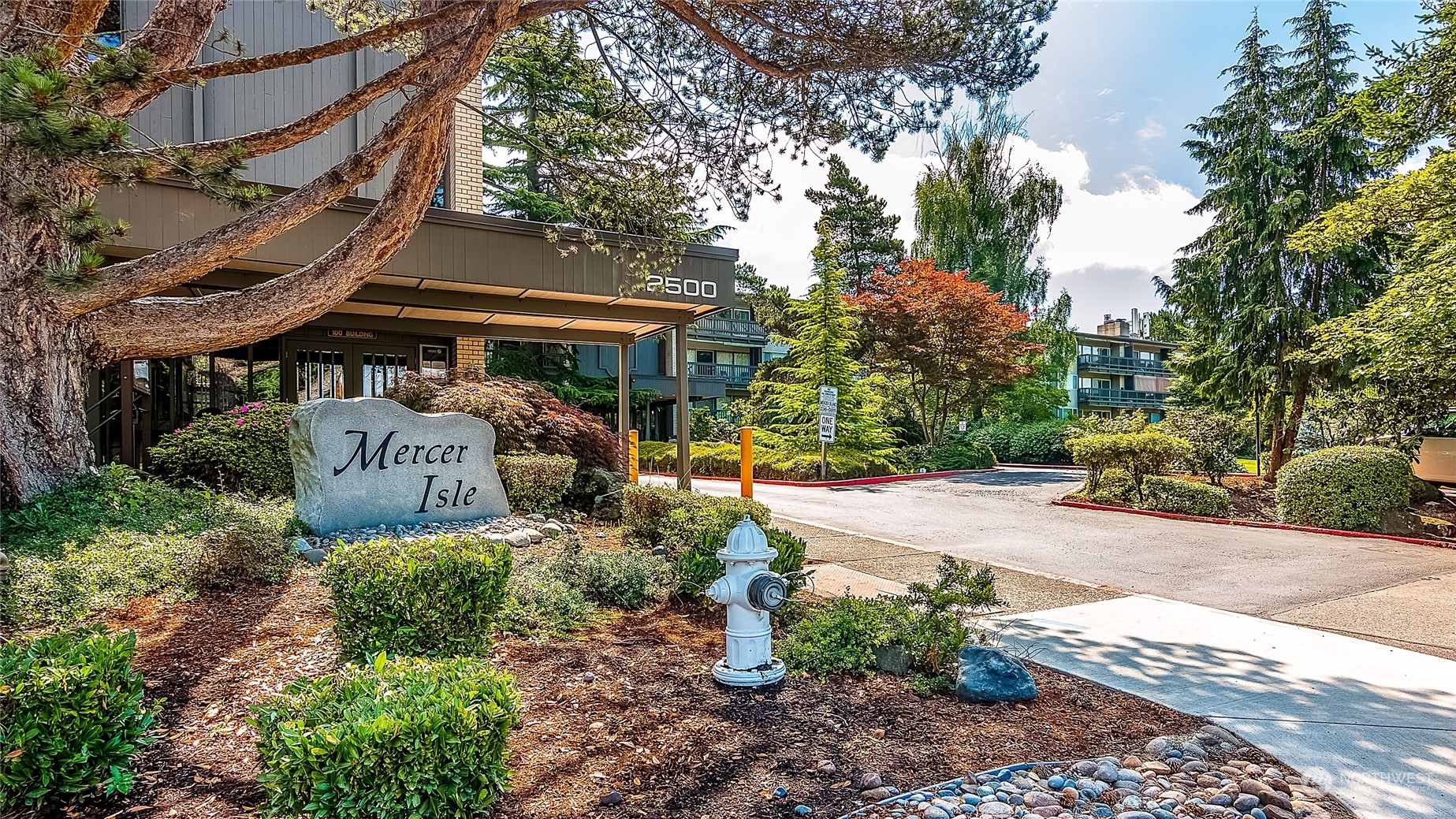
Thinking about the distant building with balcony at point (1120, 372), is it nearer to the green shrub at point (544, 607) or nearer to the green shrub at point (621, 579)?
the green shrub at point (621, 579)

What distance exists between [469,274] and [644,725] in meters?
8.34

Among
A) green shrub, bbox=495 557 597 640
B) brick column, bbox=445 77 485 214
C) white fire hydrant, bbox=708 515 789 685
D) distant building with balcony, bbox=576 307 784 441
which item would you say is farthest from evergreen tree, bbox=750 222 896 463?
white fire hydrant, bbox=708 515 789 685

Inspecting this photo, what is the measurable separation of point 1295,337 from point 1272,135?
4.63m

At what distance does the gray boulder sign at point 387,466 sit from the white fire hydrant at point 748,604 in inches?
180

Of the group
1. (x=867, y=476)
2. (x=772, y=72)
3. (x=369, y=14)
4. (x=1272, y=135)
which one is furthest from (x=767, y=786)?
(x=1272, y=135)

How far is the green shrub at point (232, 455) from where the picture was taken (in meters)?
7.64

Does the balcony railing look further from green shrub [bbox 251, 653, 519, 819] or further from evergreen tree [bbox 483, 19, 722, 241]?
green shrub [bbox 251, 653, 519, 819]

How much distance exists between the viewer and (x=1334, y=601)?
628 centimetres

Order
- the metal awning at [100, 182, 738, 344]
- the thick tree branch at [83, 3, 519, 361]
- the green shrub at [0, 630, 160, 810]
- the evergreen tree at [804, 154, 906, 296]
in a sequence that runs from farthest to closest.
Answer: the evergreen tree at [804, 154, 906, 296], the metal awning at [100, 182, 738, 344], the thick tree branch at [83, 3, 519, 361], the green shrub at [0, 630, 160, 810]

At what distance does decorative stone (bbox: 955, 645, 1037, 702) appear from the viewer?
3.72 m

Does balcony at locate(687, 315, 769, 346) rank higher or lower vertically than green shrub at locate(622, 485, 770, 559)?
higher

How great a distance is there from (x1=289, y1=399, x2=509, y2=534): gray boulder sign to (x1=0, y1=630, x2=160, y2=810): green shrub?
4165mm

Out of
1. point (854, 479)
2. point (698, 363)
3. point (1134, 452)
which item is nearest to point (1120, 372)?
point (698, 363)

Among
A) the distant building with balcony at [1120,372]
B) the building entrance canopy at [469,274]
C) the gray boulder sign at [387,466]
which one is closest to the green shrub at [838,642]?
the gray boulder sign at [387,466]
